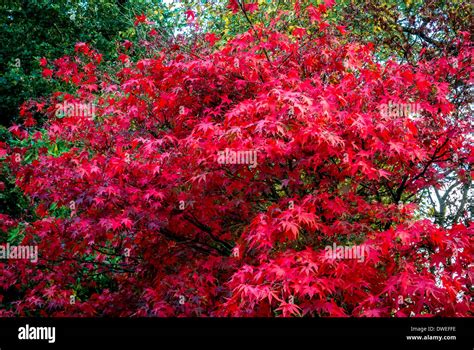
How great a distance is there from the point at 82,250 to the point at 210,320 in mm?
1607

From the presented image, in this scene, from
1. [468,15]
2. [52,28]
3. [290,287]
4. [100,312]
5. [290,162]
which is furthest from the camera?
[52,28]

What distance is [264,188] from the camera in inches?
181

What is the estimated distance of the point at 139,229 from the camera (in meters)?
4.97

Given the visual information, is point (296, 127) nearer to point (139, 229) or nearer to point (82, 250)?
point (139, 229)

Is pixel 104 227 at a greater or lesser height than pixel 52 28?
lesser

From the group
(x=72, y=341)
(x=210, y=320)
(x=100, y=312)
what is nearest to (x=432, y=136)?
(x=210, y=320)

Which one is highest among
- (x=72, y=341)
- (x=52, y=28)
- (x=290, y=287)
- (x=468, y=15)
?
(x=52, y=28)

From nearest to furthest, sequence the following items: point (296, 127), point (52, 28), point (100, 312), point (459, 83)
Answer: point (296, 127)
point (100, 312)
point (459, 83)
point (52, 28)

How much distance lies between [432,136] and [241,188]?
6.23ft

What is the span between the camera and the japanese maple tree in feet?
12.2

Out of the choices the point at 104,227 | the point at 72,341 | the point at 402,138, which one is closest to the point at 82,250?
the point at 104,227

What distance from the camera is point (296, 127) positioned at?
4.18 meters

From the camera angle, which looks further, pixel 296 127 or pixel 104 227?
pixel 104 227

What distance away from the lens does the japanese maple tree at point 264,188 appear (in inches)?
147
